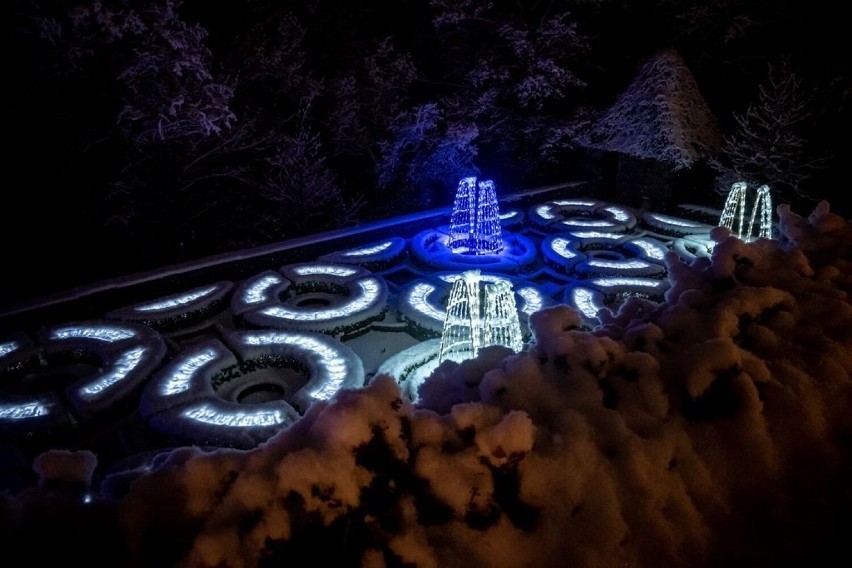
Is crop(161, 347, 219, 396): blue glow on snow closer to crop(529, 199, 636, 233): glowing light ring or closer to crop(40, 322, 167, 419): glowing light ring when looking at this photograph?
crop(40, 322, 167, 419): glowing light ring

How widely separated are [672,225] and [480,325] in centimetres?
526

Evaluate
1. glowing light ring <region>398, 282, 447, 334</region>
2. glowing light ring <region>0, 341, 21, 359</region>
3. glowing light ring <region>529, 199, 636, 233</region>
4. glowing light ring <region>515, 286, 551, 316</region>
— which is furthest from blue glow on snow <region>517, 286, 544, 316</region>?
glowing light ring <region>0, 341, 21, 359</region>

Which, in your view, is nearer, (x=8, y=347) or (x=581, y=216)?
(x=8, y=347)

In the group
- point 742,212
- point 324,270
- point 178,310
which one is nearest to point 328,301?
point 324,270

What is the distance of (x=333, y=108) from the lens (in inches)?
474

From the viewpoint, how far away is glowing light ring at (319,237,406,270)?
7.55 m

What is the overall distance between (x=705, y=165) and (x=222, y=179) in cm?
985

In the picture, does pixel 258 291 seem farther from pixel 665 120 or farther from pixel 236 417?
pixel 665 120

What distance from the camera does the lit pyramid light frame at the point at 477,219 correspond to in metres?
8.31

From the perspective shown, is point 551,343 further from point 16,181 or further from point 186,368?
point 16,181

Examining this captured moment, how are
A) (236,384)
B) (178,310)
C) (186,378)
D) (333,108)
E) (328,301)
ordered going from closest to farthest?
(186,378) → (236,384) → (178,310) → (328,301) → (333,108)

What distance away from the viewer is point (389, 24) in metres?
12.9

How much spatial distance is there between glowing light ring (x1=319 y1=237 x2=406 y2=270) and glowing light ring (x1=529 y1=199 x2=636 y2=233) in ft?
9.41

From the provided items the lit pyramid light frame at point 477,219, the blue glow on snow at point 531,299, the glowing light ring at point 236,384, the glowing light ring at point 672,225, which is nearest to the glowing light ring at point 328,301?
the glowing light ring at point 236,384
